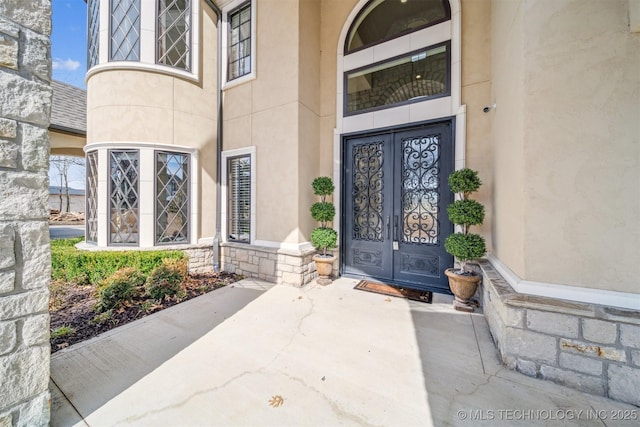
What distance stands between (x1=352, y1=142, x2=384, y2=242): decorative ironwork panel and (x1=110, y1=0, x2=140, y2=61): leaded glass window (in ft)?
14.0

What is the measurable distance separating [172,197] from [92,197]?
60.0 inches

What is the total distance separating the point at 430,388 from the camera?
6.16ft

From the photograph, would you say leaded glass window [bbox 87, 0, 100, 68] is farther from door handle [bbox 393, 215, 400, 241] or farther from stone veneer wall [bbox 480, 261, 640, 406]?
stone veneer wall [bbox 480, 261, 640, 406]

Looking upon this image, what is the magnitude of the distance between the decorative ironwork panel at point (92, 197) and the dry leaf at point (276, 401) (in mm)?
4681

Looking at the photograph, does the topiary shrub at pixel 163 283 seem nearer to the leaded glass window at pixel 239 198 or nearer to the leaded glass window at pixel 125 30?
the leaded glass window at pixel 239 198

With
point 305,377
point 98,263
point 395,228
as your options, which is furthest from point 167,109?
point 305,377

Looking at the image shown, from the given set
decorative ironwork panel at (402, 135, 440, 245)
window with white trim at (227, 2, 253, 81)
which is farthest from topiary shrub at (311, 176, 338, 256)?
window with white trim at (227, 2, 253, 81)

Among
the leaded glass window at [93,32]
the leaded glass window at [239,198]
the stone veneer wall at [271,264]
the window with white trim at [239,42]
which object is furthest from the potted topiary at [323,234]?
the leaded glass window at [93,32]

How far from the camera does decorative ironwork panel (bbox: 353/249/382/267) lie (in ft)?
14.1

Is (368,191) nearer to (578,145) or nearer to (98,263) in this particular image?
(578,145)

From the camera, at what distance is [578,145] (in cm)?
192

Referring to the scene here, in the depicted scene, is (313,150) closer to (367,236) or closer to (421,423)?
(367,236)

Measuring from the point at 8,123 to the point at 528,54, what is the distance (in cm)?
358

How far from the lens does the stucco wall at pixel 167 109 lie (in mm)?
4336
